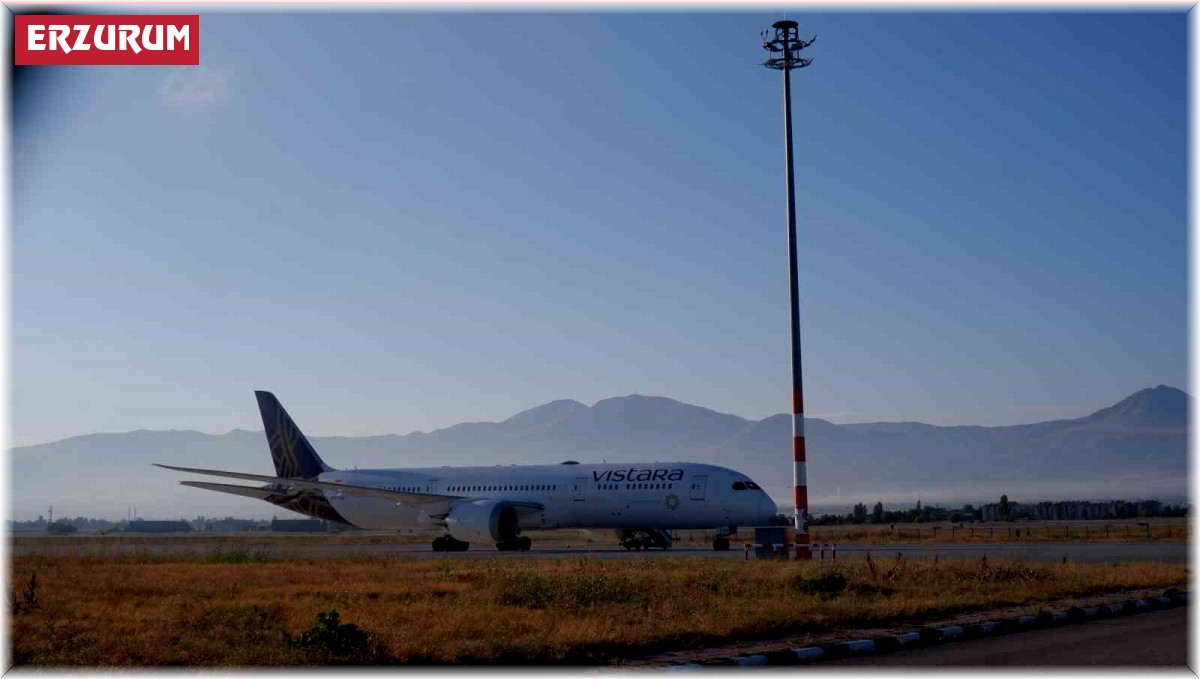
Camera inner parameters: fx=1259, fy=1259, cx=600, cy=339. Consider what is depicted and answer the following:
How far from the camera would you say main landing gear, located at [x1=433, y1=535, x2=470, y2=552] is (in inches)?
1716

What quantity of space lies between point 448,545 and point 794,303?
21087 mm

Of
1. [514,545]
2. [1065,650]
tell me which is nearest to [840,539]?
[514,545]

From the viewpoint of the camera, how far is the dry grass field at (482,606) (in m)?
12.1

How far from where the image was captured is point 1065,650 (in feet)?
41.0

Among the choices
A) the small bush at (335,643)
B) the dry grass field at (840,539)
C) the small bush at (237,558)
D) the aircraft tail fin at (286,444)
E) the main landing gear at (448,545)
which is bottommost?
the dry grass field at (840,539)

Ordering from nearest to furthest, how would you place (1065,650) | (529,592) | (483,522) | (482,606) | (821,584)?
1. (1065,650)
2. (482,606)
3. (529,592)
4. (821,584)
5. (483,522)

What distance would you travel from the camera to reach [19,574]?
25.3 metres

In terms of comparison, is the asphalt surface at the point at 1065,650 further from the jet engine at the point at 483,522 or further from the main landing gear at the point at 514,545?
the main landing gear at the point at 514,545

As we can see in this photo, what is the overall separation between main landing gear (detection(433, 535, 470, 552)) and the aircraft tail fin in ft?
26.5

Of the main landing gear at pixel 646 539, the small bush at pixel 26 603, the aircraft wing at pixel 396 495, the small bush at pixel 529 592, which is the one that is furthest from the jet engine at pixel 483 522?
the small bush at pixel 26 603

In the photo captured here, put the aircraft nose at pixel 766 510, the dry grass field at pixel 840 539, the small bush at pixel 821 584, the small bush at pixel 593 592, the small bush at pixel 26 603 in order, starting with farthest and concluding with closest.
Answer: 1. the dry grass field at pixel 840 539
2. the aircraft nose at pixel 766 510
3. the small bush at pixel 821 584
4. the small bush at pixel 593 592
5. the small bush at pixel 26 603

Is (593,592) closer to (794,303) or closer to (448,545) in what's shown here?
(794,303)

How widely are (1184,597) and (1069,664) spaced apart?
8.17 meters

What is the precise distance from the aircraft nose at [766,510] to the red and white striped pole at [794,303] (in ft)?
38.9
